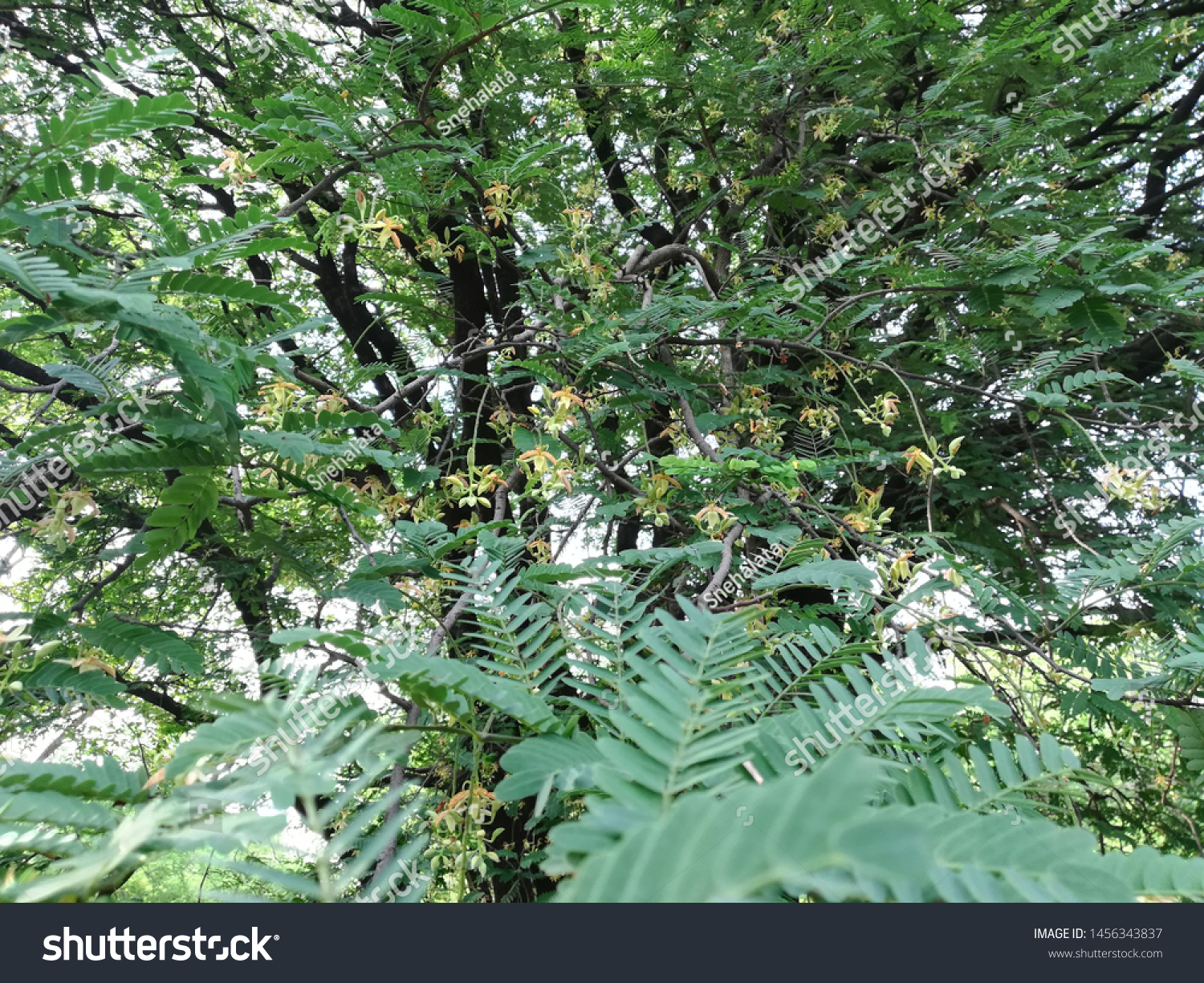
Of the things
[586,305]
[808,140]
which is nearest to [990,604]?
[586,305]

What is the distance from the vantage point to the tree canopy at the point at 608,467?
58 cm

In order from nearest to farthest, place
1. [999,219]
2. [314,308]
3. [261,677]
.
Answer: [261,677] < [999,219] < [314,308]

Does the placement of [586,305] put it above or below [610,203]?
below

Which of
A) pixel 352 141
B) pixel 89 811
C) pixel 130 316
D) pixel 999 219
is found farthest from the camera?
pixel 999 219

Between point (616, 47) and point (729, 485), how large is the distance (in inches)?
98.7

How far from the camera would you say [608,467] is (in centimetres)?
215

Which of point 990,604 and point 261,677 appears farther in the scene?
point 990,604

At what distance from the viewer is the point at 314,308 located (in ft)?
19.1

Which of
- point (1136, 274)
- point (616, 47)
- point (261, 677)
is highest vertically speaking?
point (616, 47)

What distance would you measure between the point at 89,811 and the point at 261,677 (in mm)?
209

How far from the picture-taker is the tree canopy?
0.58m

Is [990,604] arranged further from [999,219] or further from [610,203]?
[610,203]

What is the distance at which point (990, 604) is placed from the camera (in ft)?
5.21

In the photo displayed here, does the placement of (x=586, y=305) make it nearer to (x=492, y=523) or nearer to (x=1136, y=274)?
(x=492, y=523)
